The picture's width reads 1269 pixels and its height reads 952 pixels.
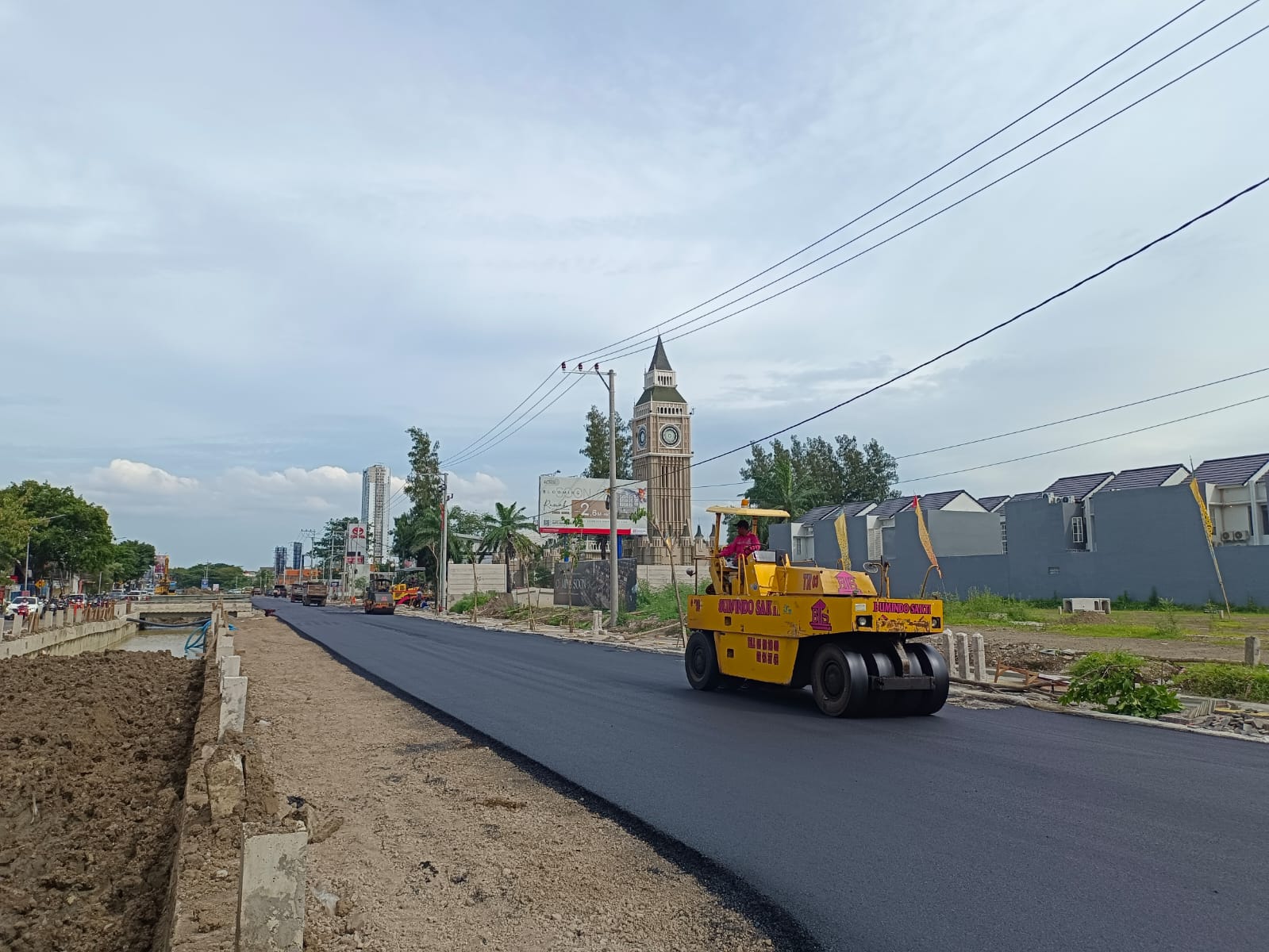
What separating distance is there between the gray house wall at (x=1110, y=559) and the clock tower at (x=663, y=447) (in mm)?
48878

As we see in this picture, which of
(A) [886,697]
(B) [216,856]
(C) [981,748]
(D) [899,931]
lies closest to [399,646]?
(A) [886,697]

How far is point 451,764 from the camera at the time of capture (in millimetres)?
9164

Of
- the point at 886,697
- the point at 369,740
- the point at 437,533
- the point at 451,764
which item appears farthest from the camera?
the point at 437,533

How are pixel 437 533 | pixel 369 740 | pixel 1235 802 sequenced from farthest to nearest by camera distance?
1. pixel 437 533
2. pixel 369 740
3. pixel 1235 802

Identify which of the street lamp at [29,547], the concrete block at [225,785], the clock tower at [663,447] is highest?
the clock tower at [663,447]

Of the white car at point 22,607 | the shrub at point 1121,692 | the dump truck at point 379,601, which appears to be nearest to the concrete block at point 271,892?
the shrub at point 1121,692

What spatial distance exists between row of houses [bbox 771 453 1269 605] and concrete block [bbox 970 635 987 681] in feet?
49.9

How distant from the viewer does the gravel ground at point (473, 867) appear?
4762 mm

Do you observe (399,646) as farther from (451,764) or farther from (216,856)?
(216,856)

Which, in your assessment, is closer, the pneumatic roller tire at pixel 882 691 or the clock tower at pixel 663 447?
the pneumatic roller tire at pixel 882 691

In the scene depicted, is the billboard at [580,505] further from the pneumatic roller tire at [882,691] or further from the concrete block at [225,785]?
the concrete block at [225,785]

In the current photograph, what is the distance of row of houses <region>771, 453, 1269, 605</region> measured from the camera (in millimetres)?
37281

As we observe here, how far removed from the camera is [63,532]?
69.2 metres

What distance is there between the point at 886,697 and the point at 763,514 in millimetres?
3930
